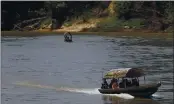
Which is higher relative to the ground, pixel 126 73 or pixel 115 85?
pixel 126 73

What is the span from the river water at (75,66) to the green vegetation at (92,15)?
1742 cm

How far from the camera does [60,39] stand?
4195 inches

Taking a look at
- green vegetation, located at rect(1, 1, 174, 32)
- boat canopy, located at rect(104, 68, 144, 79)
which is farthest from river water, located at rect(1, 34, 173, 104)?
green vegetation, located at rect(1, 1, 174, 32)

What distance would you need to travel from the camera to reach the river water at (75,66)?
45062mm

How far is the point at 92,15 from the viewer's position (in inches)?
5172

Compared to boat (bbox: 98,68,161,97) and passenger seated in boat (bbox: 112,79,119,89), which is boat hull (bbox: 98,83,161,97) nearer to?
boat (bbox: 98,68,161,97)

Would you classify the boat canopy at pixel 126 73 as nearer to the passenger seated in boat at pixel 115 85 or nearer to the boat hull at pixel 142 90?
the passenger seated in boat at pixel 115 85

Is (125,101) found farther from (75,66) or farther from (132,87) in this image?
(75,66)

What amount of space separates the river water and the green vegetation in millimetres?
17423

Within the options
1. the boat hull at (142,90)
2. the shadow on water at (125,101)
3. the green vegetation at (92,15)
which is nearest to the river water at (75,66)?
the shadow on water at (125,101)

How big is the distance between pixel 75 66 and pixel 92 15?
65.6m

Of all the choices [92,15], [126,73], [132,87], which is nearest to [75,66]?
[126,73]

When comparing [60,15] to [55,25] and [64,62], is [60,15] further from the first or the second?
[64,62]

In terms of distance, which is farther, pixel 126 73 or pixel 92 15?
pixel 92 15
